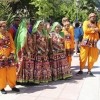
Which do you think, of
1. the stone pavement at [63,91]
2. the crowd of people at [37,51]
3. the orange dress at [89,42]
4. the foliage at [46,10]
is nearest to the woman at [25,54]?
the crowd of people at [37,51]

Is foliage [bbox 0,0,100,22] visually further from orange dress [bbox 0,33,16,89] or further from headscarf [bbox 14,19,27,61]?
orange dress [bbox 0,33,16,89]

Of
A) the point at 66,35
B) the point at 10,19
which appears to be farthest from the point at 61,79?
the point at 10,19

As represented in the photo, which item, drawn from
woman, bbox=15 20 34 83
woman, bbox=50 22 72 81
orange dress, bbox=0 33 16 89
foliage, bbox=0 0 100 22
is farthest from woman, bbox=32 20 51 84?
foliage, bbox=0 0 100 22

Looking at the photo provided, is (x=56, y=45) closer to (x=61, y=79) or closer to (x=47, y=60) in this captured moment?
(x=47, y=60)

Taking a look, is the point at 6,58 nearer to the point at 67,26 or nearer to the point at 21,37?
the point at 21,37

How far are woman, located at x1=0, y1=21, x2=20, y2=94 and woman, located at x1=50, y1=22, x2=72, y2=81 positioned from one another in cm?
126

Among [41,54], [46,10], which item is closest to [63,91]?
[41,54]

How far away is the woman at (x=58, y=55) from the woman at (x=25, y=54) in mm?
661

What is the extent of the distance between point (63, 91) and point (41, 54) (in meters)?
1.05

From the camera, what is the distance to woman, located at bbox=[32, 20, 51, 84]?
18.9ft

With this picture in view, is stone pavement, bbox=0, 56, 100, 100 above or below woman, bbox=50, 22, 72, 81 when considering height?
below

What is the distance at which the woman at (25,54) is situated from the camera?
217 inches

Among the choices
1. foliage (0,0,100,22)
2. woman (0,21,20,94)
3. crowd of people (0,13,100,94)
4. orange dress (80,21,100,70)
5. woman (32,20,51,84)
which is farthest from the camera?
foliage (0,0,100,22)

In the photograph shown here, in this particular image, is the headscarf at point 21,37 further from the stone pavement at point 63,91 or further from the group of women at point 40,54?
the stone pavement at point 63,91
